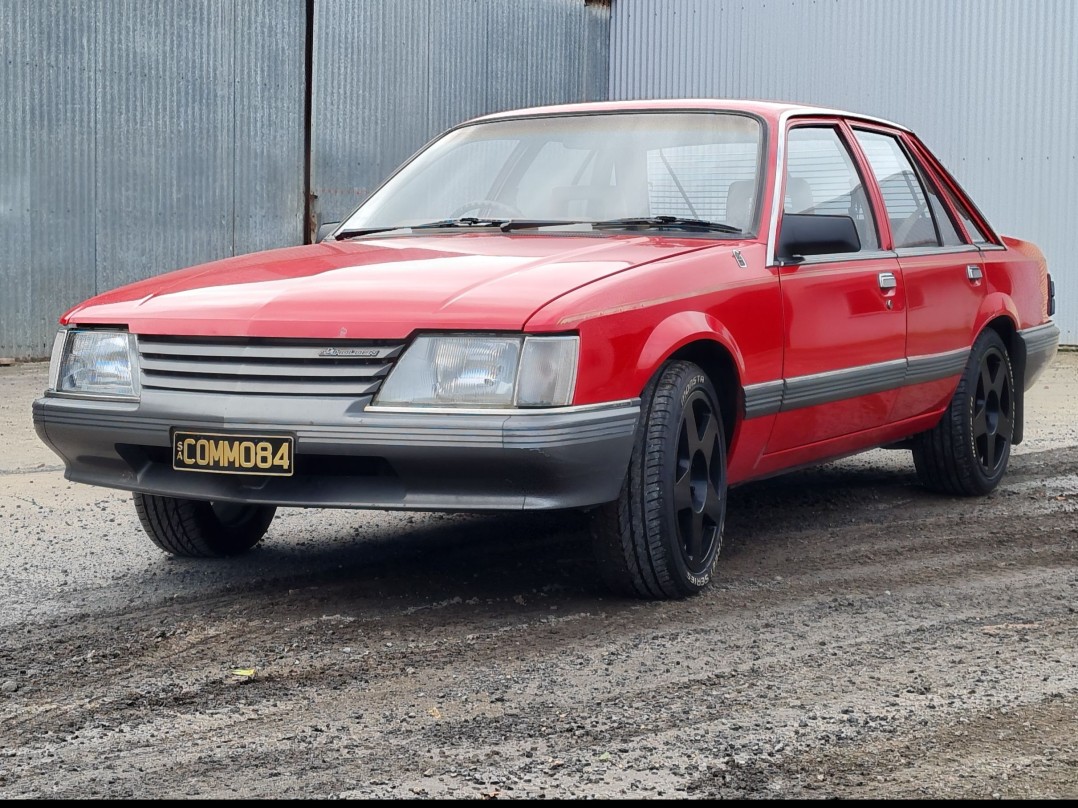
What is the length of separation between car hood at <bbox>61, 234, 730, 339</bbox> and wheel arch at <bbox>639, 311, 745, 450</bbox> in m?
0.22

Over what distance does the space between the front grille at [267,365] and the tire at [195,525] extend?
2.93 feet

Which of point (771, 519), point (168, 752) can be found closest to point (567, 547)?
point (771, 519)

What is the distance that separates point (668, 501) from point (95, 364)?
175cm

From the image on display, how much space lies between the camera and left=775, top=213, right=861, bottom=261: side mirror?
509 centimetres

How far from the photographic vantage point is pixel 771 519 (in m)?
6.19

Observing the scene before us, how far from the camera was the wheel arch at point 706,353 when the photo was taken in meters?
4.38

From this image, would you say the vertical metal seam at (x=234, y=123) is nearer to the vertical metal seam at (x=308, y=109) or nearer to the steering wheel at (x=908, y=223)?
the vertical metal seam at (x=308, y=109)

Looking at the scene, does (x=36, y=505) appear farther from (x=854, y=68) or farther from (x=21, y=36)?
(x=854, y=68)

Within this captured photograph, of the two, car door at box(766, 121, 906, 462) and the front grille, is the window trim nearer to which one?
car door at box(766, 121, 906, 462)

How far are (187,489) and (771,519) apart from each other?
2701mm

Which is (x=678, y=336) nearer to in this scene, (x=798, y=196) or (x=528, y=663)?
(x=528, y=663)

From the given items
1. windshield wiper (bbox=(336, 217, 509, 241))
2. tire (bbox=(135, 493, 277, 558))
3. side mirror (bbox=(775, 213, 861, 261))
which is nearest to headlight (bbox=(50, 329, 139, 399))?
tire (bbox=(135, 493, 277, 558))

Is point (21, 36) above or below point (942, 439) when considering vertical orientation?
above

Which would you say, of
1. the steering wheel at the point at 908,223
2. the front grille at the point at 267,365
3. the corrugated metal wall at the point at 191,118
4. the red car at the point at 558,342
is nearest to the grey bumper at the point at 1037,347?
the red car at the point at 558,342
